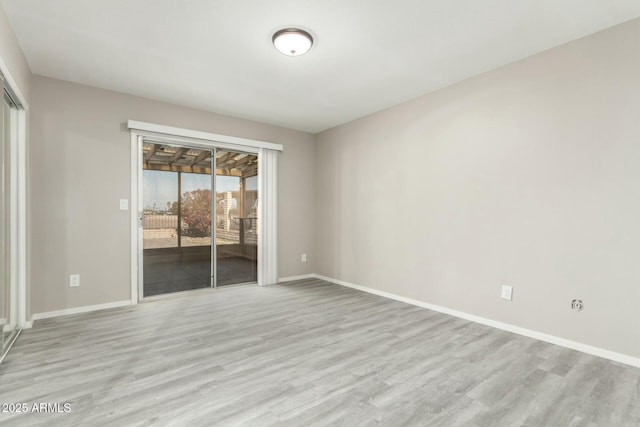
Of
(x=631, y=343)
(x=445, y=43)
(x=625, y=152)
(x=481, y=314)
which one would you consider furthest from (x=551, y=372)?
(x=445, y=43)

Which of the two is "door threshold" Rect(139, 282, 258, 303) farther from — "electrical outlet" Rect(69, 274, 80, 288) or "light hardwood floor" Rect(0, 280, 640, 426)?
"electrical outlet" Rect(69, 274, 80, 288)

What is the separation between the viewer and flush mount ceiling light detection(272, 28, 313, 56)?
2451 millimetres

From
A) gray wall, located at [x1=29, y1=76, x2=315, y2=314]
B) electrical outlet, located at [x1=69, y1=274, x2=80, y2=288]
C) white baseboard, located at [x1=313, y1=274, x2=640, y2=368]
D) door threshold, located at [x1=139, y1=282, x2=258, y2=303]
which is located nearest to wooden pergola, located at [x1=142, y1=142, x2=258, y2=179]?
gray wall, located at [x1=29, y1=76, x2=315, y2=314]

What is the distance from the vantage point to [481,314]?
10.4ft

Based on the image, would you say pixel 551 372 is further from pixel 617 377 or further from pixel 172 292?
pixel 172 292

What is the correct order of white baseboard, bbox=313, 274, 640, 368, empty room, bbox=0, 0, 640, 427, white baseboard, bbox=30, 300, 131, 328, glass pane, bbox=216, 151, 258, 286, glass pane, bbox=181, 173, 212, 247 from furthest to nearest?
glass pane, bbox=216, 151, 258, 286 < glass pane, bbox=181, 173, 212, 247 < white baseboard, bbox=30, 300, 131, 328 < white baseboard, bbox=313, 274, 640, 368 < empty room, bbox=0, 0, 640, 427

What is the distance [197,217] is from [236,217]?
608mm

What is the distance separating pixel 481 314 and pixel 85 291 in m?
4.26

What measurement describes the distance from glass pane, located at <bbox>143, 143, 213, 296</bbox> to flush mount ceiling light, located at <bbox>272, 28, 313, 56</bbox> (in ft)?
7.35

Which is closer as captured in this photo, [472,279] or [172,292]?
[472,279]

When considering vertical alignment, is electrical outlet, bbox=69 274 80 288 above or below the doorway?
below

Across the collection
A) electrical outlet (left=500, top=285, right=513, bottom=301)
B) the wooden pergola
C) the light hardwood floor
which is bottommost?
the light hardwood floor

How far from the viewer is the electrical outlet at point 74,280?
11.0 feet

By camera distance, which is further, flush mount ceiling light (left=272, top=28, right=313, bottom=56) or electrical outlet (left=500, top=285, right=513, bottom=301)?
electrical outlet (left=500, top=285, right=513, bottom=301)
